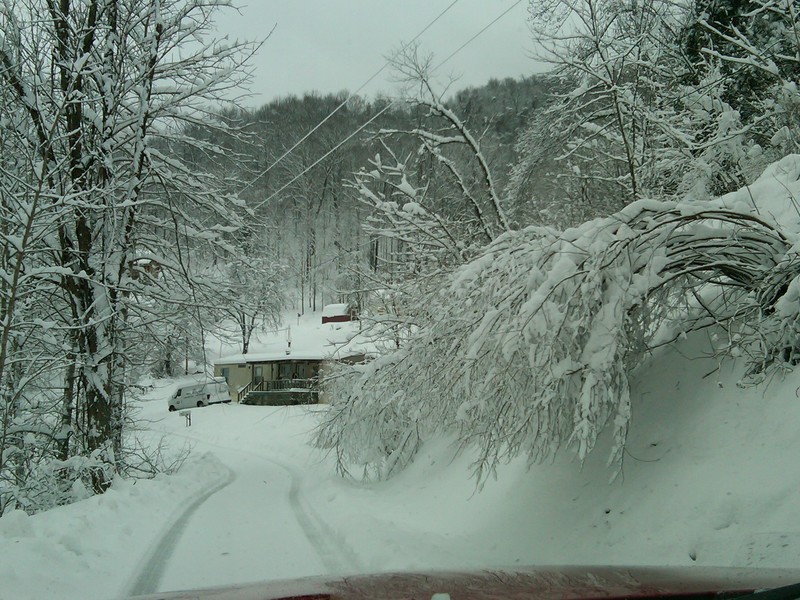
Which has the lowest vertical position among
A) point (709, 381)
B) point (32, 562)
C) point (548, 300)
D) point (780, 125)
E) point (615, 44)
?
point (32, 562)

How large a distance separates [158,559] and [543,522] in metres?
3.88

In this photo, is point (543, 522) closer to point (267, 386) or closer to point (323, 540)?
point (323, 540)

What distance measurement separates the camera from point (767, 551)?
4.16 metres

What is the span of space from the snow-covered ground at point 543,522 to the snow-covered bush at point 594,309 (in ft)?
1.43

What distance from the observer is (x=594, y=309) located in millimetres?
5500

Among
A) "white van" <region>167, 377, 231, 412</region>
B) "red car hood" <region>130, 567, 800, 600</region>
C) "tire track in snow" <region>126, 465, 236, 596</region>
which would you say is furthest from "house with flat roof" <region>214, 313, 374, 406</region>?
"red car hood" <region>130, 567, 800, 600</region>

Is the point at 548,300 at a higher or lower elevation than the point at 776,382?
higher

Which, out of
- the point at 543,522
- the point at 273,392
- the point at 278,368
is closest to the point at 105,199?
the point at 543,522

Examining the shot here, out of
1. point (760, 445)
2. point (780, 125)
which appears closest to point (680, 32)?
point (780, 125)

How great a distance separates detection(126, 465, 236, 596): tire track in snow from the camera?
5.69m

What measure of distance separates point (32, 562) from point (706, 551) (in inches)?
210

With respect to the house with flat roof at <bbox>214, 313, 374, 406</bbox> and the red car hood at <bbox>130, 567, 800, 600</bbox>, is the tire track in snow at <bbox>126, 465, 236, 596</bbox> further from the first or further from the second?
the house with flat roof at <bbox>214, 313, 374, 406</bbox>

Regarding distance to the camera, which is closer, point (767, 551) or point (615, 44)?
point (767, 551)

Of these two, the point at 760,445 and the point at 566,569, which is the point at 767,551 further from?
the point at 566,569
